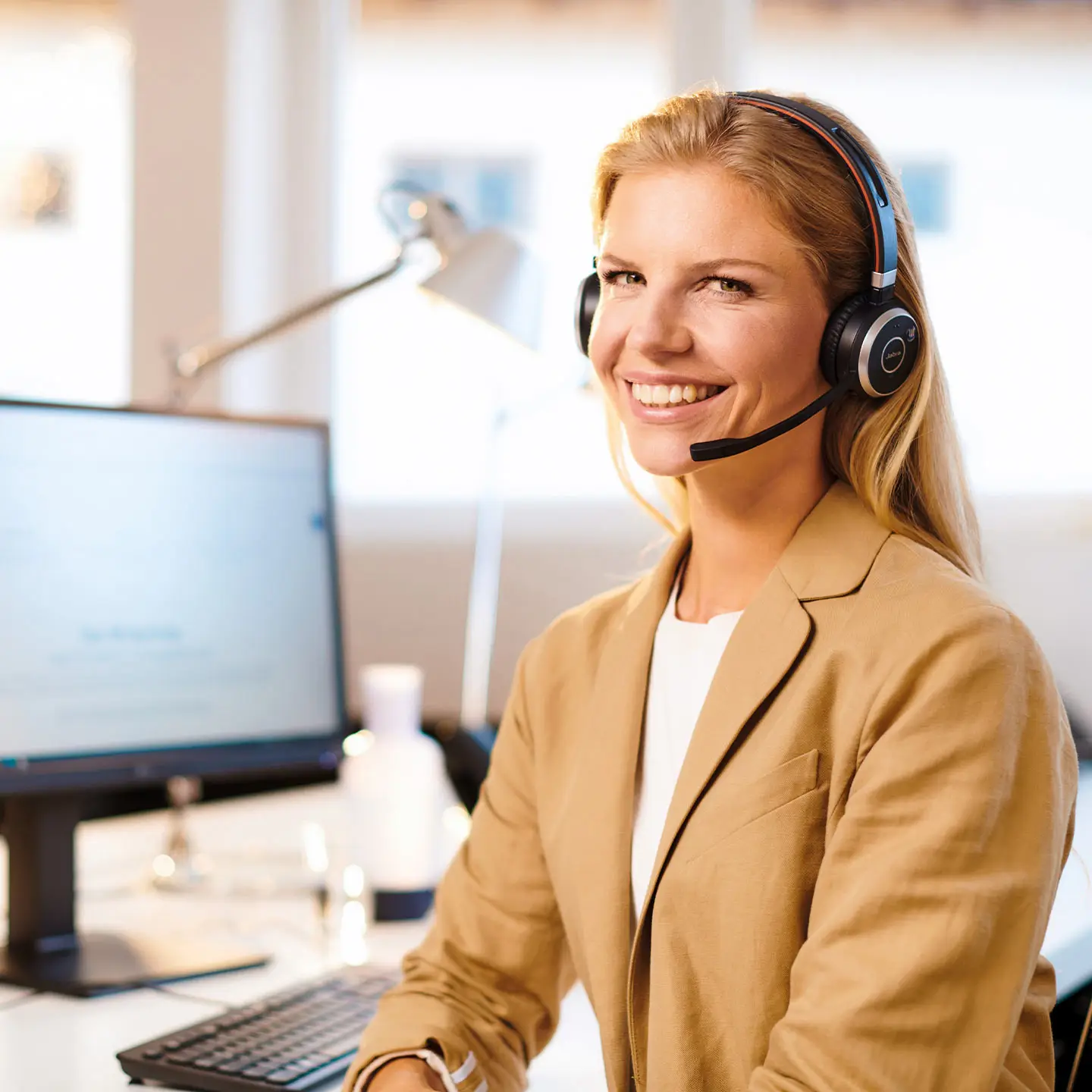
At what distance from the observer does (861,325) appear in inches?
34.7

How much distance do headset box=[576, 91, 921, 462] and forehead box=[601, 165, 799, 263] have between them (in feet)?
0.19

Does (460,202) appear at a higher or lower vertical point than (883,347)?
higher

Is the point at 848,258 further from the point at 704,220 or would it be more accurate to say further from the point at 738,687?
the point at 738,687

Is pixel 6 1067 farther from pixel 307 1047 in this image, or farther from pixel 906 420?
pixel 906 420

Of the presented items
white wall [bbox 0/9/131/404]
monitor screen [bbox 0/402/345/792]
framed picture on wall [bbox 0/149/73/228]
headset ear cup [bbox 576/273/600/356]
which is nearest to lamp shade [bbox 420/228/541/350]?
monitor screen [bbox 0/402/345/792]

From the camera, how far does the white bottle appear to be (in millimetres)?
1433

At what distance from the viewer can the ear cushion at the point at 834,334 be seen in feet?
2.94

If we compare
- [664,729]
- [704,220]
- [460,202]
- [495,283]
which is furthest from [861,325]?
[460,202]

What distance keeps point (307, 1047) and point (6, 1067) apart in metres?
0.23

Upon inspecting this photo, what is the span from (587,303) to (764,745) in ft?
1.35

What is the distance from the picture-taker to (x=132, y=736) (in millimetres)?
1291

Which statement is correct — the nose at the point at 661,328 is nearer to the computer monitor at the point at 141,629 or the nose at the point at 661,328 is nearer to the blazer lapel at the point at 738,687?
the blazer lapel at the point at 738,687

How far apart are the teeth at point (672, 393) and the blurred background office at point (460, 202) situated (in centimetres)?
118

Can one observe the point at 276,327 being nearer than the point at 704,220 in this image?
No
